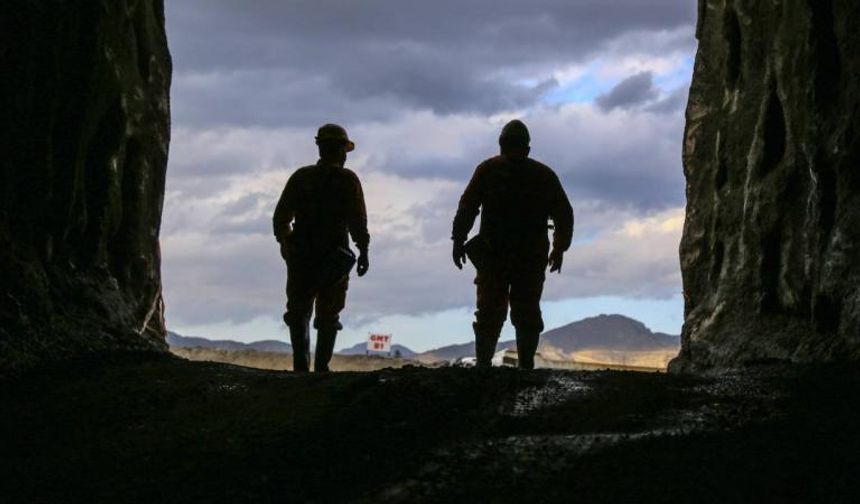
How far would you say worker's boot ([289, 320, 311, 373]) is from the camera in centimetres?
988

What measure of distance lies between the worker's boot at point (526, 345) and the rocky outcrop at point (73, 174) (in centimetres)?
300

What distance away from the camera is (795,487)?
4.43m

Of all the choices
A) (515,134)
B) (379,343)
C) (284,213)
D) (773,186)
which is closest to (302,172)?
(284,213)

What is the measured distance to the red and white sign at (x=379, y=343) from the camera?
4109cm

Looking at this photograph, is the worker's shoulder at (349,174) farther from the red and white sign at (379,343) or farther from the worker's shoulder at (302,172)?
the red and white sign at (379,343)

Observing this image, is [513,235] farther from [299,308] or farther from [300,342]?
[300,342]

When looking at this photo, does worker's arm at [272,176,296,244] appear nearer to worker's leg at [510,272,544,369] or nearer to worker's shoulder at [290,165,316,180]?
worker's shoulder at [290,165,316,180]

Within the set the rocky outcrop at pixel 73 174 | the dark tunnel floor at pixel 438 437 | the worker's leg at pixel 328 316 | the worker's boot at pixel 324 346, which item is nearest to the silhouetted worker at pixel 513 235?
the worker's leg at pixel 328 316

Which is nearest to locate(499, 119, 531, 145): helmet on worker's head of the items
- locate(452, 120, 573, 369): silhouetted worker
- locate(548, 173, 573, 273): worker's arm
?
locate(452, 120, 573, 369): silhouetted worker

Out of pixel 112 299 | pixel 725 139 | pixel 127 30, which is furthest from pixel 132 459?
pixel 725 139

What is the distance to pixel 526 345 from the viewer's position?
31.5ft

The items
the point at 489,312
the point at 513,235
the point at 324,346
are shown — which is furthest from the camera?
the point at 324,346

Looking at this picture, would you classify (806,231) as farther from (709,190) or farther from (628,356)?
(628,356)

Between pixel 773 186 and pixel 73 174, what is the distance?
512 centimetres
